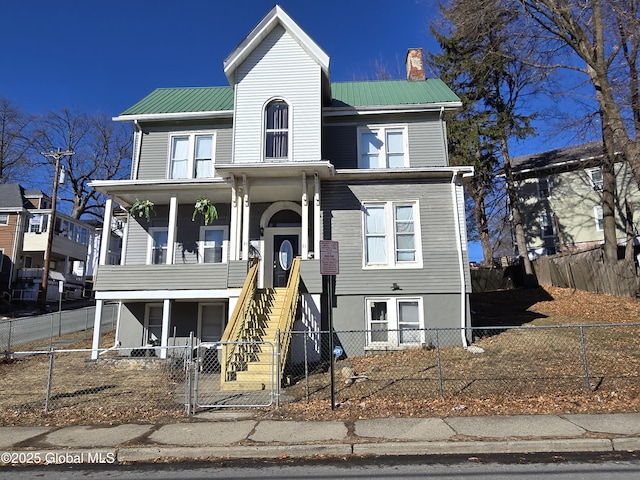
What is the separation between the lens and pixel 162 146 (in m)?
15.6

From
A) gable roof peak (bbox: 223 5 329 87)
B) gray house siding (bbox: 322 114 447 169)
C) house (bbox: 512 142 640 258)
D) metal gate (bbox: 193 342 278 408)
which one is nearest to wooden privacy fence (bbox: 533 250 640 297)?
house (bbox: 512 142 640 258)

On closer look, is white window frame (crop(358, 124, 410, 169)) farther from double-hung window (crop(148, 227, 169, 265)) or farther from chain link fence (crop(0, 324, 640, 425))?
double-hung window (crop(148, 227, 169, 265))

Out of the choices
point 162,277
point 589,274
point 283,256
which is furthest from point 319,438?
point 589,274

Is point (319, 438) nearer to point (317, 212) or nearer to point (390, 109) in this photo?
point (317, 212)

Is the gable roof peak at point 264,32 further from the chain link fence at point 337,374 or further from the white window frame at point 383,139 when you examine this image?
the chain link fence at point 337,374

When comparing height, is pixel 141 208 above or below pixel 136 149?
below

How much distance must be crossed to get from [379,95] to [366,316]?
8.40 metres

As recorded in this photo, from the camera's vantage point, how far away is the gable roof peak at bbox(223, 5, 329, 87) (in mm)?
14172

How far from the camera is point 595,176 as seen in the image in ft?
97.2

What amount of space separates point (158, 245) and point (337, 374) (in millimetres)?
8551

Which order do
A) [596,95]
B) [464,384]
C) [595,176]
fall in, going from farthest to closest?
[595,176] → [596,95] → [464,384]

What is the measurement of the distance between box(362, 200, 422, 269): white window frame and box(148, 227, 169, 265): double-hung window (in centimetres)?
703

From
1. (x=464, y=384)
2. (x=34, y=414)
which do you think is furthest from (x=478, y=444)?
(x=34, y=414)

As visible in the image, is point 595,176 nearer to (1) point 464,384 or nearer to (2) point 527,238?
(2) point 527,238
